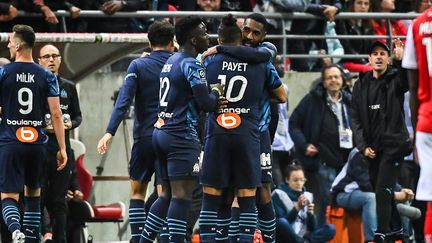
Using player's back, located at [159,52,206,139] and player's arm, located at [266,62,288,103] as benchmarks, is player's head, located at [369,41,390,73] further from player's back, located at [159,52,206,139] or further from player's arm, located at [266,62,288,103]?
player's back, located at [159,52,206,139]

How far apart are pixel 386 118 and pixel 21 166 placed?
4.39 meters

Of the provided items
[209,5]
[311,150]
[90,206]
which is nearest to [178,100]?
[90,206]

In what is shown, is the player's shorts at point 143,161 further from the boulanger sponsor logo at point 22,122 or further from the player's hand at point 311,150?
the player's hand at point 311,150

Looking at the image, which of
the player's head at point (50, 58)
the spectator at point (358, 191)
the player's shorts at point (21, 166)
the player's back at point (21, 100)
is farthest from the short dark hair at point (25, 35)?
the spectator at point (358, 191)

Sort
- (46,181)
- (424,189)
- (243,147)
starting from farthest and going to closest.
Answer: (46,181) < (243,147) < (424,189)

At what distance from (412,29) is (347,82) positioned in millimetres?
8491

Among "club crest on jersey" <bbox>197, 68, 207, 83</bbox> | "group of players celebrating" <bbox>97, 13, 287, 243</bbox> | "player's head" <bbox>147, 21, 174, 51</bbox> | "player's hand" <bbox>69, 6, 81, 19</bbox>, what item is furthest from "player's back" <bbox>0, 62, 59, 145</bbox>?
"player's hand" <bbox>69, 6, 81, 19</bbox>

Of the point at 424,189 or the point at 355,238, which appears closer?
the point at 424,189

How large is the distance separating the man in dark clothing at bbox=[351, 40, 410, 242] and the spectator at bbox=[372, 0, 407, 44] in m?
5.08

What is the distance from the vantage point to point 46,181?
16672 millimetres

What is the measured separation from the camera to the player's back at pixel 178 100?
13438 mm

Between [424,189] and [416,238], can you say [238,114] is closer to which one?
[424,189]

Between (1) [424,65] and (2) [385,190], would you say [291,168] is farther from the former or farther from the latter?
(1) [424,65]

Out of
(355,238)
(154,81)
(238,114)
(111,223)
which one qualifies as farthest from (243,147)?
(111,223)
